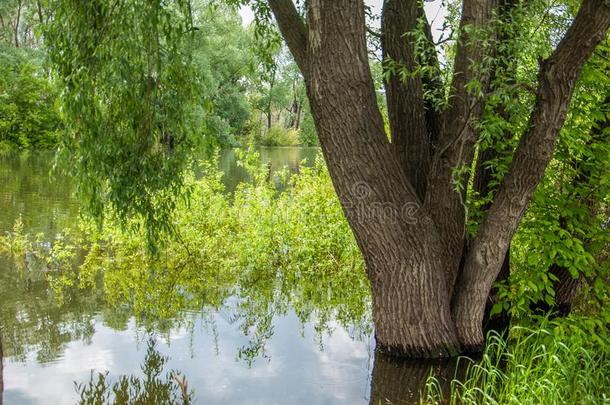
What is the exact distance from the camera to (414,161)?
5.75 metres

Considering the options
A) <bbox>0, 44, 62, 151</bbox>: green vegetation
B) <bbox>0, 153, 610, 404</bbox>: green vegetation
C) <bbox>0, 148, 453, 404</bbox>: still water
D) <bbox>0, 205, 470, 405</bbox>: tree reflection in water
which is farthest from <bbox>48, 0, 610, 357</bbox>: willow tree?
<bbox>0, 44, 62, 151</bbox>: green vegetation

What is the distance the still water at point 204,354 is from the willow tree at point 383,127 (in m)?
0.52

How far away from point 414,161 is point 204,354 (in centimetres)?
269

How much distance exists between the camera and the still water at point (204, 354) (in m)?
5.14

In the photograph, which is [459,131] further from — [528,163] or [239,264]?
[239,264]

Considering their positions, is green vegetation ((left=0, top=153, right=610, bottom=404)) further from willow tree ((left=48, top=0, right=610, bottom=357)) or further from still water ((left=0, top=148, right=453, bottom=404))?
willow tree ((left=48, top=0, right=610, bottom=357))

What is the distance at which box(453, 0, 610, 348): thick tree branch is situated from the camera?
443 cm

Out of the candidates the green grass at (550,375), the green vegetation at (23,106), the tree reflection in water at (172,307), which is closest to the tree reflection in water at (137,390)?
the tree reflection in water at (172,307)

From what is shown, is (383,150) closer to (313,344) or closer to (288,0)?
(288,0)

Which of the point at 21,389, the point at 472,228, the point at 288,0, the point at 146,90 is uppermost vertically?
the point at 288,0

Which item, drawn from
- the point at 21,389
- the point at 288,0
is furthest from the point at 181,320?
the point at 288,0

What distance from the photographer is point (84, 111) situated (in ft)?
17.3

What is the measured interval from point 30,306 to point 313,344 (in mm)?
3277

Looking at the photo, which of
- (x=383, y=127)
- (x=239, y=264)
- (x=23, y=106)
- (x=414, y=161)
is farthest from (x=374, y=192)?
(x=23, y=106)
